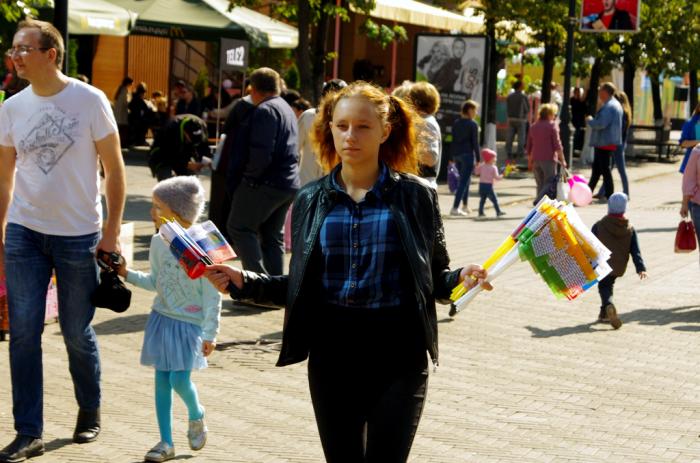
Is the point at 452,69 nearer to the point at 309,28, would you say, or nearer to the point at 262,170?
the point at 309,28

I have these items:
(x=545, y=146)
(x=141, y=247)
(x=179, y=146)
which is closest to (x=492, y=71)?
(x=545, y=146)

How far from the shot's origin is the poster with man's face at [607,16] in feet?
85.8

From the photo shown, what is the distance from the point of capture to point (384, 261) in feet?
13.2

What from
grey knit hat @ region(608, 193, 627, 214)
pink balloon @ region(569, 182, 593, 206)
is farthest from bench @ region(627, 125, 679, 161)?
pink balloon @ region(569, 182, 593, 206)

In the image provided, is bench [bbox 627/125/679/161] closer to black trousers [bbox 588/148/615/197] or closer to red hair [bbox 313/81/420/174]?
black trousers [bbox 588/148/615/197]

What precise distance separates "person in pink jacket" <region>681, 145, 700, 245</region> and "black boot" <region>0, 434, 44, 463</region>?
22.5 ft

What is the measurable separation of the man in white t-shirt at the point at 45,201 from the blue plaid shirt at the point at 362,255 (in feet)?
6.74

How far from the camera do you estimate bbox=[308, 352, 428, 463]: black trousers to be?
156 inches

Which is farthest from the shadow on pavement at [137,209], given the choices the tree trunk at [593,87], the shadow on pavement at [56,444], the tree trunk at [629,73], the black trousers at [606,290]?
the tree trunk at [629,73]

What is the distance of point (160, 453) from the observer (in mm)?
5969

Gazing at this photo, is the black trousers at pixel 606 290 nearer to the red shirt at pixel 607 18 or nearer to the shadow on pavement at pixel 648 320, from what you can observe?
the shadow on pavement at pixel 648 320

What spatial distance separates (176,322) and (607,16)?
21.5 metres

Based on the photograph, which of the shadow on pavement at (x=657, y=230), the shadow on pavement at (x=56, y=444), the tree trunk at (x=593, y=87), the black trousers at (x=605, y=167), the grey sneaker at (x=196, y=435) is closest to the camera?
the grey sneaker at (x=196, y=435)

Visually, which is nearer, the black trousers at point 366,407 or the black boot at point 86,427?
the black trousers at point 366,407
